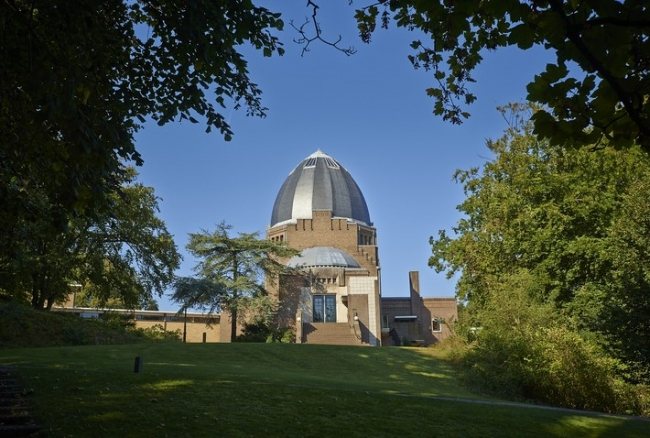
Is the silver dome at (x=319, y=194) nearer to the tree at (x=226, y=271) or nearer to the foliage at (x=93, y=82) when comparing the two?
the tree at (x=226, y=271)

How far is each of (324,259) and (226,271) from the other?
14204mm

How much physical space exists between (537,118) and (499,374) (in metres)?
16.2

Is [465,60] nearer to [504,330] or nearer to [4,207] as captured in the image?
[4,207]

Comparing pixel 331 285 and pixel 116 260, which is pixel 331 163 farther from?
pixel 116 260

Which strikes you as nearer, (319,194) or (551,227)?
(551,227)

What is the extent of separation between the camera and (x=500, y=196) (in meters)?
28.8

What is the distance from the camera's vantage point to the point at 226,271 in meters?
39.2

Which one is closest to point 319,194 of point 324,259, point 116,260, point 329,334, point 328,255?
point 328,255

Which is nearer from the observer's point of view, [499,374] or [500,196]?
[499,374]

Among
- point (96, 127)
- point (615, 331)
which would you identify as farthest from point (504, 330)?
point (96, 127)

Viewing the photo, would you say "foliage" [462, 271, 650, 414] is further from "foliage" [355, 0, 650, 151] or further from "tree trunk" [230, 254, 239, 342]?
"tree trunk" [230, 254, 239, 342]

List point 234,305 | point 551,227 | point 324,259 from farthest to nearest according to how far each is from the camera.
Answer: point 324,259 → point 234,305 → point 551,227

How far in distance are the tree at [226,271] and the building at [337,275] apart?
193 inches

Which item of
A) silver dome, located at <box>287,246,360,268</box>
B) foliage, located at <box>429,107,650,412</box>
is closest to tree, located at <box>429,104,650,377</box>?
foliage, located at <box>429,107,650,412</box>
